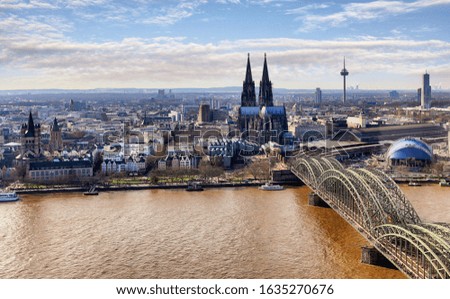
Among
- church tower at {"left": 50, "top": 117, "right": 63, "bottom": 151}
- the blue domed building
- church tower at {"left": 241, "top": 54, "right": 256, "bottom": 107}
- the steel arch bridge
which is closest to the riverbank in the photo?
the steel arch bridge

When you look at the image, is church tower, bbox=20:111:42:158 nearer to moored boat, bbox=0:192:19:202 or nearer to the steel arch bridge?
moored boat, bbox=0:192:19:202

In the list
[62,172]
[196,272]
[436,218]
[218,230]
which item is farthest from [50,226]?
[436,218]

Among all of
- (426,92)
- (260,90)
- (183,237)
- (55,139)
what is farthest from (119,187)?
(426,92)

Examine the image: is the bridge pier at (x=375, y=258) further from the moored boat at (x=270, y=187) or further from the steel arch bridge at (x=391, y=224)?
the moored boat at (x=270, y=187)

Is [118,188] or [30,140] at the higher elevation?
[30,140]

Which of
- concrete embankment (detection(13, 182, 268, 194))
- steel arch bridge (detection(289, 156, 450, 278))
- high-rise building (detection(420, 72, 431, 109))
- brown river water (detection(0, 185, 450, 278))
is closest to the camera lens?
steel arch bridge (detection(289, 156, 450, 278))

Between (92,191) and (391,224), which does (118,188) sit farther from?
(391,224)
